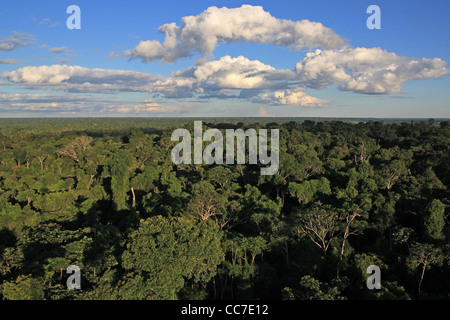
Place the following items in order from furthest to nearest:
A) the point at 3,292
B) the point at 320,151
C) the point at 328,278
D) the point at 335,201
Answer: the point at 320,151 < the point at 335,201 < the point at 328,278 < the point at 3,292

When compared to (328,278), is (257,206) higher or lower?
higher
